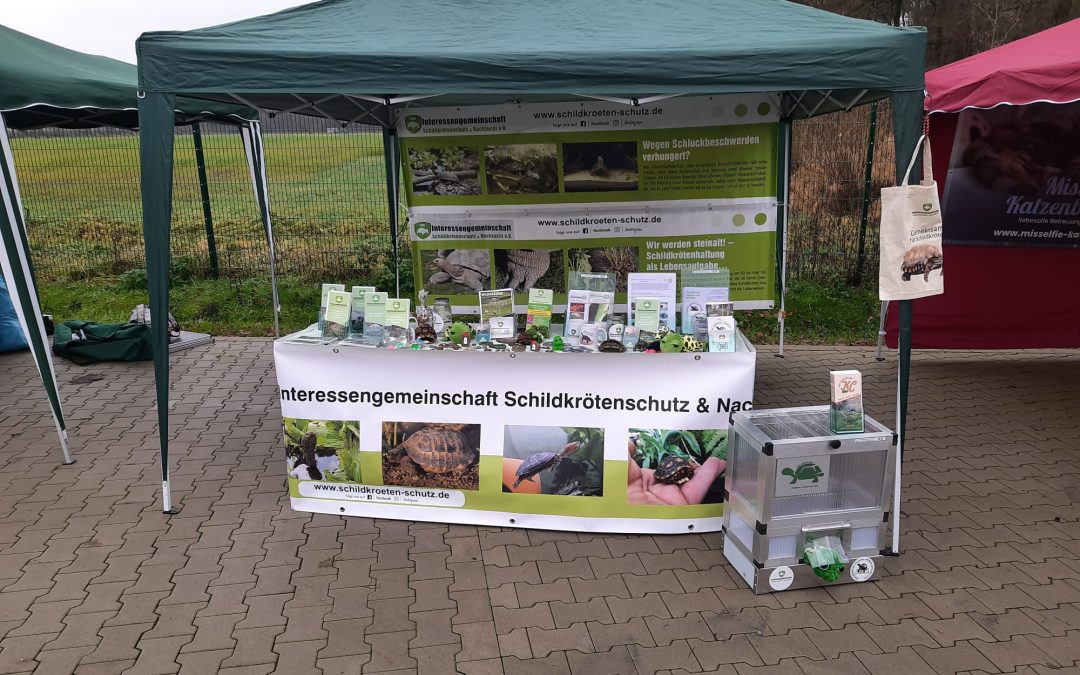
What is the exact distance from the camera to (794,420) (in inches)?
138

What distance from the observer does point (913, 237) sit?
130 inches

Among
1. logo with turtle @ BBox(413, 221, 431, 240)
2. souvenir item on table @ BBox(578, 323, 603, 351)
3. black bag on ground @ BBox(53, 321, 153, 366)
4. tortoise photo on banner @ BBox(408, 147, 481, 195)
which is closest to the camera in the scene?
souvenir item on table @ BBox(578, 323, 603, 351)

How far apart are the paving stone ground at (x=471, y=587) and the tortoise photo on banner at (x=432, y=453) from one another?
26 cm

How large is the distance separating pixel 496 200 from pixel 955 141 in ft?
11.9

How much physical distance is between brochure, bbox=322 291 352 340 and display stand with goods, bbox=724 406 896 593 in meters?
2.14

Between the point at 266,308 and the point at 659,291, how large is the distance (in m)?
5.87

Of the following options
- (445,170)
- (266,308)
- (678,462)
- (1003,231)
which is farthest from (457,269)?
(1003,231)

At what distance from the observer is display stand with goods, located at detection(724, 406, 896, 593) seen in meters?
3.15

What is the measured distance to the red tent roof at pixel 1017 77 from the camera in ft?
12.9

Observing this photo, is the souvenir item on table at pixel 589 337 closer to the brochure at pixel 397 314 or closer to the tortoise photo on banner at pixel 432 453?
the tortoise photo on banner at pixel 432 453

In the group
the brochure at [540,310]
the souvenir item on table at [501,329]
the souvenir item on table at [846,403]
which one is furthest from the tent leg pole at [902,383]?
the souvenir item on table at [501,329]

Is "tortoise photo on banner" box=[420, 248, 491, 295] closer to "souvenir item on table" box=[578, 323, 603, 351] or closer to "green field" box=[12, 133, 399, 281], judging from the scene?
"souvenir item on table" box=[578, 323, 603, 351]

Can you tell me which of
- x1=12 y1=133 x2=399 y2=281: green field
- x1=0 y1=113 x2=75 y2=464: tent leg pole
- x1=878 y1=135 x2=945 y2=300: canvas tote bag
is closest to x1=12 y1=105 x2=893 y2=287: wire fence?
x1=12 y1=133 x2=399 y2=281: green field

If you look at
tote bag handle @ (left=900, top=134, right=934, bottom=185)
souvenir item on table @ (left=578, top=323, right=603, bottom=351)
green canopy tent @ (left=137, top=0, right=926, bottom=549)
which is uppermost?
green canopy tent @ (left=137, top=0, right=926, bottom=549)
